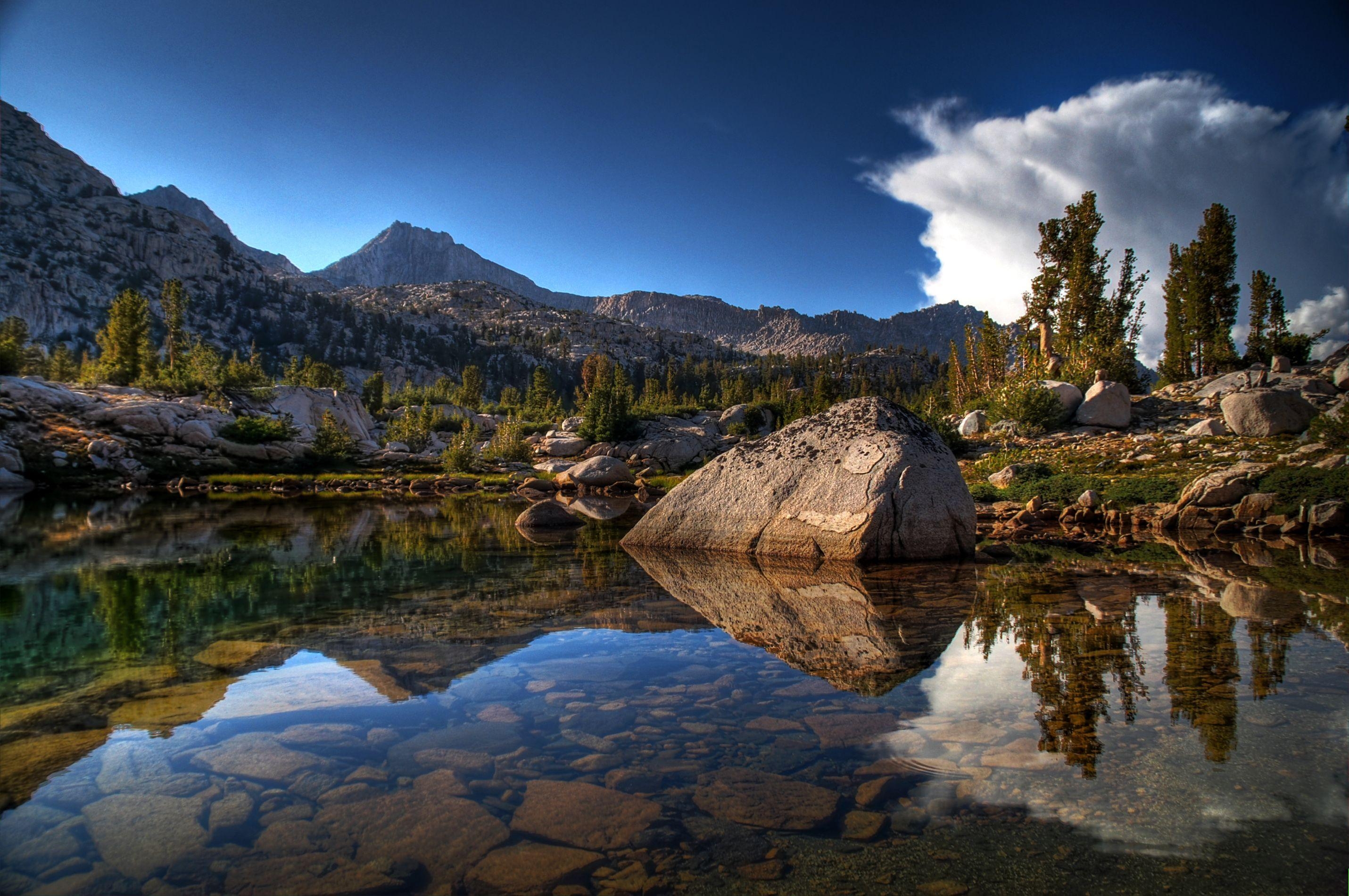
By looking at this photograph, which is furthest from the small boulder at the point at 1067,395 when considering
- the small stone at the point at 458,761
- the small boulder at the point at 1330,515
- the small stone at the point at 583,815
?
the small stone at the point at 458,761

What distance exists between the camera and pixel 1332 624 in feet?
20.1

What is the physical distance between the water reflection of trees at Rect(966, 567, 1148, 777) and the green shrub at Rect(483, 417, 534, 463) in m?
44.9

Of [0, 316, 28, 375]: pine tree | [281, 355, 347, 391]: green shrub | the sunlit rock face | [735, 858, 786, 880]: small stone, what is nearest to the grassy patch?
the sunlit rock face

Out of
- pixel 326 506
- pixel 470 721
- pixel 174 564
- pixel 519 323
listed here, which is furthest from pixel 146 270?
pixel 470 721

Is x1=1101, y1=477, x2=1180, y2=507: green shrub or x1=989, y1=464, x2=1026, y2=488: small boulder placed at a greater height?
x1=989, y1=464, x2=1026, y2=488: small boulder

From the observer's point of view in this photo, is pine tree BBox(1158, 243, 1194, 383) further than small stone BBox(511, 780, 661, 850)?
Yes

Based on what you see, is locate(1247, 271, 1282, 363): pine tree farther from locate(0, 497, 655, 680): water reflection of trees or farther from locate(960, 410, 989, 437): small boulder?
locate(0, 497, 655, 680): water reflection of trees

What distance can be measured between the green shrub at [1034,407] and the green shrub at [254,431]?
47.0m

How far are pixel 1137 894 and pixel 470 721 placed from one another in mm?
3606

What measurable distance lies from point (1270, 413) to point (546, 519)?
27111 mm

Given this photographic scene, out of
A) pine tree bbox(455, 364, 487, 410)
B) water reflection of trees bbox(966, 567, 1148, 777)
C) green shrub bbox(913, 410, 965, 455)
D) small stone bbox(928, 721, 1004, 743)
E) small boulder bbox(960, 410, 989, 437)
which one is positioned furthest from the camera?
pine tree bbox(455, 364, 487, 410)

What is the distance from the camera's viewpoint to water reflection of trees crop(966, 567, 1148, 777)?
3814mm

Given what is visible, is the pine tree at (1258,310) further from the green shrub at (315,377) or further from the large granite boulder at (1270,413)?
the green shrub at (315,377)

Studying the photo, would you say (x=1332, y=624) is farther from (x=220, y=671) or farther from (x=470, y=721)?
(x=220, y=671)
